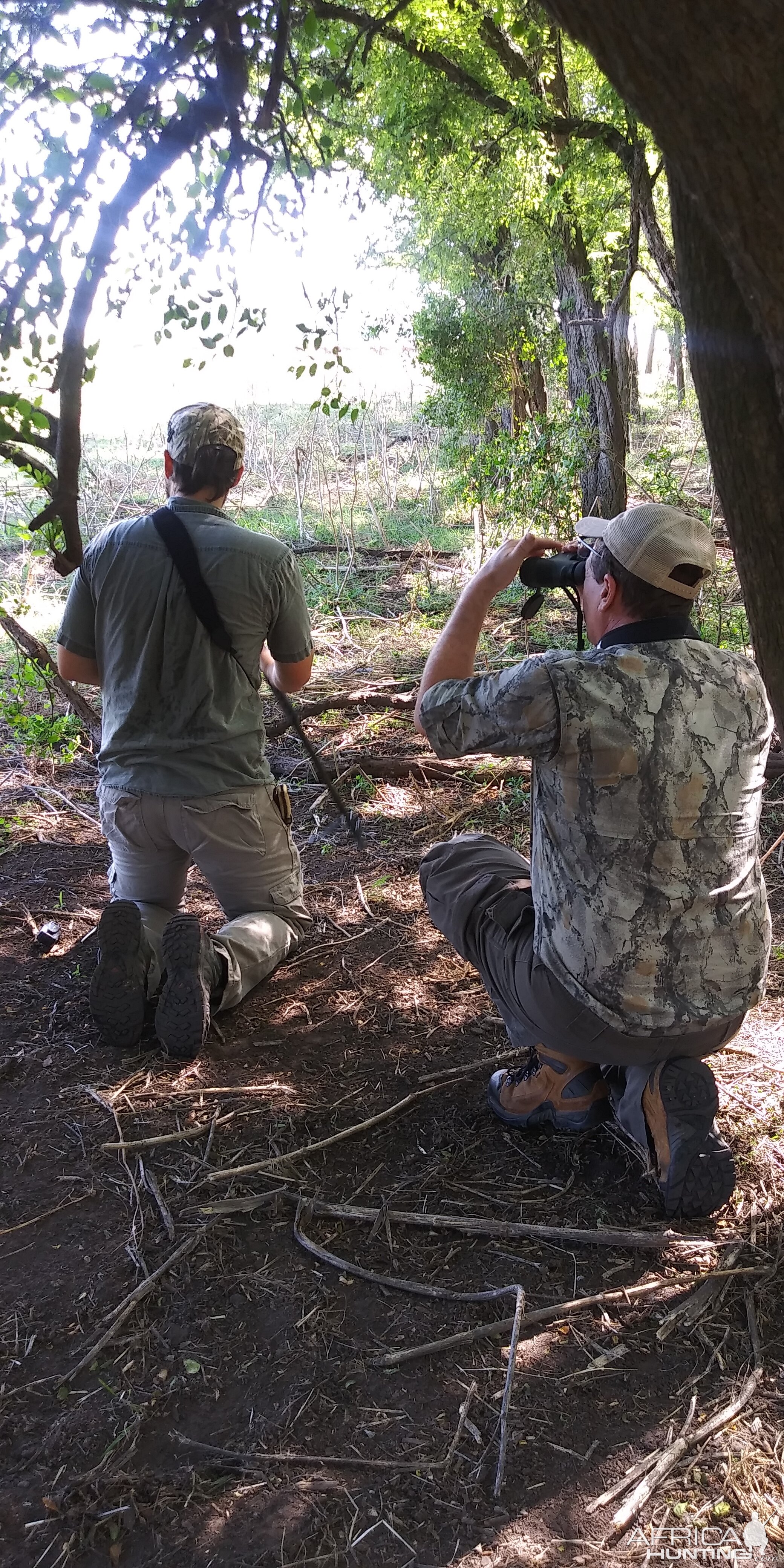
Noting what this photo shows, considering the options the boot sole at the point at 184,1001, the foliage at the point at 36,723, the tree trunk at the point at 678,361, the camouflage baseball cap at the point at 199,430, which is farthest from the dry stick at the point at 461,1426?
the tree trunk at the point at 678,361

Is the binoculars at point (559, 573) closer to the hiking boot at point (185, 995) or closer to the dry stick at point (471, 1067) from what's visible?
the dry stick at point (471, 1067)

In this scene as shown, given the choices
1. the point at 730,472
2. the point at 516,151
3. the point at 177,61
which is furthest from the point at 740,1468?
the point at 516,151

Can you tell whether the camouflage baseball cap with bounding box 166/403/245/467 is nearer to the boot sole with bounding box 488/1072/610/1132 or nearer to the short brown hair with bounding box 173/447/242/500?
the short brown hair with bounding box 173/447/242/500

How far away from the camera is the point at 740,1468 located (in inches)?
60.6

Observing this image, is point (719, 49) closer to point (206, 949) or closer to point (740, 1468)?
point (740, 1468)

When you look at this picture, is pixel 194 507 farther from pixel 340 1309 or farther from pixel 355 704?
pixel 355 704

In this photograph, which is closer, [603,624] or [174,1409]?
[174,1409]

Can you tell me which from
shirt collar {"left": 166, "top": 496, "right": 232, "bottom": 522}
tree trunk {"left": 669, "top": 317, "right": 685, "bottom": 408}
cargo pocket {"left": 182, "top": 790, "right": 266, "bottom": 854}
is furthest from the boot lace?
tree trunk {"left": 669, "top": 317, "right": 685, "bottom": 408}

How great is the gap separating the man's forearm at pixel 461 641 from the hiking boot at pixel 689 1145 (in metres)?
1.00

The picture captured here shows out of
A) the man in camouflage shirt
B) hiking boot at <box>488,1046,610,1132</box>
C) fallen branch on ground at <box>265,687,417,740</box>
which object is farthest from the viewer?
fallen branch on ground at <box>265,687,417,740</box>

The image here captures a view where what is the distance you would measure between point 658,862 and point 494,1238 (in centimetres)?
90

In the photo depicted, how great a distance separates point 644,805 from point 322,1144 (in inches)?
45.5

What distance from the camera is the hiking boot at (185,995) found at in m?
2.67

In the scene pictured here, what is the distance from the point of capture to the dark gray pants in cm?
218
